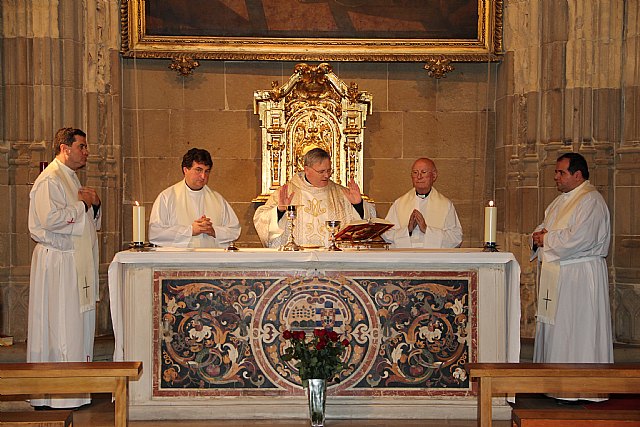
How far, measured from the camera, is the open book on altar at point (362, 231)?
22.2 ft

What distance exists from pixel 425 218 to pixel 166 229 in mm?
2262

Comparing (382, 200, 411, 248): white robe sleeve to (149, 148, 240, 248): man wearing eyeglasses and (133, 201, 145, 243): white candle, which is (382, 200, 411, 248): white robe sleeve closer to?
(149, 148, 240, 248): man wearing eyeglasses

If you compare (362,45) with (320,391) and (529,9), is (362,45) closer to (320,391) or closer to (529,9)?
(529,9)

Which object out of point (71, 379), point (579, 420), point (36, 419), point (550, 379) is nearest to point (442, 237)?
point (550, 379)

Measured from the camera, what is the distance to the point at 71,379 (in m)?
5.18

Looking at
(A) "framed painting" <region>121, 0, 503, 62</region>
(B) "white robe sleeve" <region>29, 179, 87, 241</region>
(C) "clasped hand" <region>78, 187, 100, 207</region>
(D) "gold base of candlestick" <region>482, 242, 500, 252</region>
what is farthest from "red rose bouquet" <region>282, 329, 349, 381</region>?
(A) "framed painting" <region>121, 0, 503, 62</region>

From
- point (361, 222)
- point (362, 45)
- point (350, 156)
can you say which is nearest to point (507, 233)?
point (350, 156)

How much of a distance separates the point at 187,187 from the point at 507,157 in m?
3.50

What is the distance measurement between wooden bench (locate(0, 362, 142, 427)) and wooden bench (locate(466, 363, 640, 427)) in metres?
1.98

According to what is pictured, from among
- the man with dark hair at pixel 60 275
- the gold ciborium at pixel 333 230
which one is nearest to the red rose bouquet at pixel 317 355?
the gold ciborium at pixel 333 230

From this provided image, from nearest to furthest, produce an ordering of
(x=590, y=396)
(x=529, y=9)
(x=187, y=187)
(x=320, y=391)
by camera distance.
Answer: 1. (x=320, y=391)
2. (x=590, y=396)
3. (x=187, y=187)
4. (x=529, y=9)

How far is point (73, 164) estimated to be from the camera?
7.45 metres

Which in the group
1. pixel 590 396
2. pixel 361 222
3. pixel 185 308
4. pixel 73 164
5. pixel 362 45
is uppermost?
pixel 362 45

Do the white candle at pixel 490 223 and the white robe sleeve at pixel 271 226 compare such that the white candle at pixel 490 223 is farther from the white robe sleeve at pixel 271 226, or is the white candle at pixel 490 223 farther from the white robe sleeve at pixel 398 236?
the white robe sleeve at pixel 271 226
